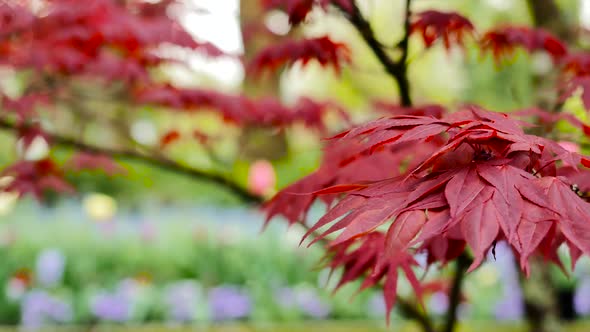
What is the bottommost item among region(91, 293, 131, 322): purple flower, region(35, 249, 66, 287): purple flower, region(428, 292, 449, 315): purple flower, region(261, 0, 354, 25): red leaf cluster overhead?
region(428, 292, 449, 315): purple flower

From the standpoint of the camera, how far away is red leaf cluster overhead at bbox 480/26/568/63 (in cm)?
187

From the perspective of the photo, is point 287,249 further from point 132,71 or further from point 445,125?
point 445,125

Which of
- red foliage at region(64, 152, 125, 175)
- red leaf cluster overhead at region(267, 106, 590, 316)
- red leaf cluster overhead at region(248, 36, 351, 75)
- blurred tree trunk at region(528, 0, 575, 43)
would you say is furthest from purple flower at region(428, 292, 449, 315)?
red leaf cluster overhead at region(267, 106, 590, 316)

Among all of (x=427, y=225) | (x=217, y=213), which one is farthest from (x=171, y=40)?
(x=217, y=213)

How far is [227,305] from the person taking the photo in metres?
3.74

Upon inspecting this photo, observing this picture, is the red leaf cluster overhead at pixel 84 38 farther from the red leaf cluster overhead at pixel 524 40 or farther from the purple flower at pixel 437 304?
the purple flower at pixel 437 304

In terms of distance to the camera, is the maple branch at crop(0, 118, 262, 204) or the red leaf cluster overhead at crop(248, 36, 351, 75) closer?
the red leaf cluster overhead at crop(248, 36, 351, 75)

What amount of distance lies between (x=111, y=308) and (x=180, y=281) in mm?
488

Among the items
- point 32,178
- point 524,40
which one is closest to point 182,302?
point 32,178

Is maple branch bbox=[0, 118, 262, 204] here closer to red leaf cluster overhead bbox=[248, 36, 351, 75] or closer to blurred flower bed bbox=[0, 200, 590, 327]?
red leaf cluster overhead bbox=[248, 36, 351, 75]

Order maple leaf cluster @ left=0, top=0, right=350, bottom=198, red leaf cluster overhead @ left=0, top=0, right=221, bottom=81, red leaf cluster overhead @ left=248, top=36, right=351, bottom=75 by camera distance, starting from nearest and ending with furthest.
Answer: red leaf cluster overhead @ left=248, top=36, right=351, bottom=75 < maple leaf cluster @ left=0, top=0, right=350, bottom=198 < red leaf cluster overhead @ left=0, top=0, right=221, bottom=81

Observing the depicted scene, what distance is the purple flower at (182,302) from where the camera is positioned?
368 centimetres

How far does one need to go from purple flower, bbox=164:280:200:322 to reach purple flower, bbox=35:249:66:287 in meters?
0.66

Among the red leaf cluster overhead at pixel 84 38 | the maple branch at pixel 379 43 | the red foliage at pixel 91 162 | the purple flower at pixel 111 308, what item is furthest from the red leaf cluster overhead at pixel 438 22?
Result: the purple flower at pixel 111 308
